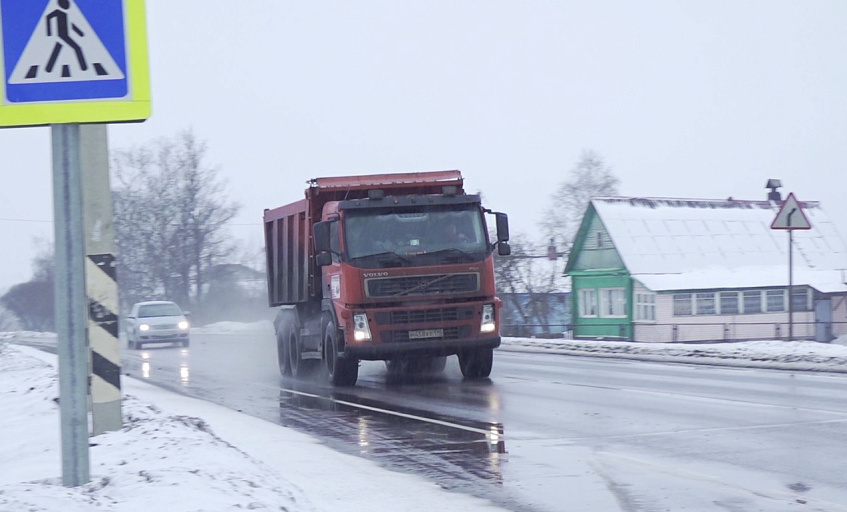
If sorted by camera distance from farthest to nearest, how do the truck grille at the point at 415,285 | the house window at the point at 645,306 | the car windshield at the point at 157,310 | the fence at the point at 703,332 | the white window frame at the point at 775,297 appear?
the white window frame at the point at 775,297
the house window at the point at 645,306
the fence at the point at 703,332
the car windshield at the point at 157,310
the truck grille at the point at 415,285

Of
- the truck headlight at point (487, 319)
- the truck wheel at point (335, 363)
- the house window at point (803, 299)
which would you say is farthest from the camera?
the house window at point (803, 299)

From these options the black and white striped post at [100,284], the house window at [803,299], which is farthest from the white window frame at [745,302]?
the black and white striped post at [100,284]

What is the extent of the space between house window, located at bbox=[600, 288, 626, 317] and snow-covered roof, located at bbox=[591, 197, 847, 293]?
2019 millimetres

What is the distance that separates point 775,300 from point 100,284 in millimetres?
45650

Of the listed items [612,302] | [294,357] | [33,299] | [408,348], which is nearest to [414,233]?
[408,348]

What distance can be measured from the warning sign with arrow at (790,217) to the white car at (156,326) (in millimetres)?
22604

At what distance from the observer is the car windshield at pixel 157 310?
39375 mm

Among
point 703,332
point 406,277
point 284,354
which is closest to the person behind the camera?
point 406,277

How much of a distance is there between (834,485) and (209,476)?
13.9 feet

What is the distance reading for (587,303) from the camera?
182 feet

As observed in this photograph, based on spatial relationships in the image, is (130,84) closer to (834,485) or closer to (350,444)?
(834,485)

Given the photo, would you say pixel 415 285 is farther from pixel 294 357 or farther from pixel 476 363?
pixel 294 357

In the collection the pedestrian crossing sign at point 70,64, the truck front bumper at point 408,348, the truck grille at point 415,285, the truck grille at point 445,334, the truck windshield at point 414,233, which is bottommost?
the truck front bumper at point 408,348

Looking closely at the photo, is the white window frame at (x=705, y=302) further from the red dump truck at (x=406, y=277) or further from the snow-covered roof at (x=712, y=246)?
the red dump truck at (x=406, y=277)
